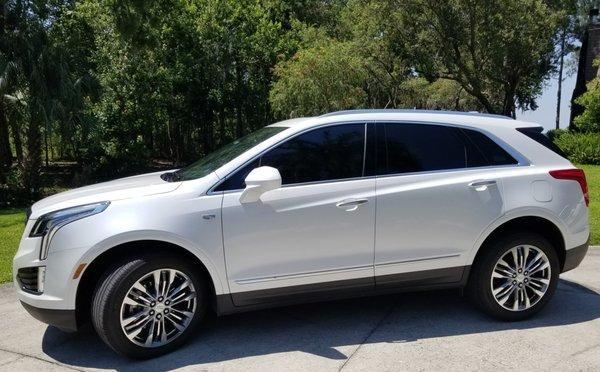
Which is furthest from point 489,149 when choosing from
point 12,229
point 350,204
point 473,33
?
point 473,33

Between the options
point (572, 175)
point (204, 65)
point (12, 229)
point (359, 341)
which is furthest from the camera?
point (204, 65)

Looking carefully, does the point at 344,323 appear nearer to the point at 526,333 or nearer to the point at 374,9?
the point at 526,333

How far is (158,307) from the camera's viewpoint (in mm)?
3986

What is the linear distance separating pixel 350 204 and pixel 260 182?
2.47 feet

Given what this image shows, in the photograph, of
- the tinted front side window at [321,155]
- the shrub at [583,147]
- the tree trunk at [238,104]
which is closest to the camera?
the tinted front side window at [321,155]

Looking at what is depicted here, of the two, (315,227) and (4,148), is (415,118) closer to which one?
(315,227)

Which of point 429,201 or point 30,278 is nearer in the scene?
point 30,278

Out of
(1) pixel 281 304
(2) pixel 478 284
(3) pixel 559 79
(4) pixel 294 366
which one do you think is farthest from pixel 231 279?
(3) pixel 559 79

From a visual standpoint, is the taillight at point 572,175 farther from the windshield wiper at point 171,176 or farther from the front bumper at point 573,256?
the windshield wiper at point 171,176

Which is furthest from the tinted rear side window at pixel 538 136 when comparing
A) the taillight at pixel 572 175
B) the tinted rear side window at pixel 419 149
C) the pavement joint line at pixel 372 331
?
the pavement joint line at pixel 372 331

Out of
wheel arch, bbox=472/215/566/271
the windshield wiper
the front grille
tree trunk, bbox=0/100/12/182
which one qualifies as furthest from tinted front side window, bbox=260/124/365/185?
tree trunk, bbox=0/100/12/182

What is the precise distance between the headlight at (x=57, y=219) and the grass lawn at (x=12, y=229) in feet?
8.76

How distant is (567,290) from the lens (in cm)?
548

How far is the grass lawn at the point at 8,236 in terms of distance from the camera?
21.4 feet
